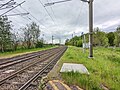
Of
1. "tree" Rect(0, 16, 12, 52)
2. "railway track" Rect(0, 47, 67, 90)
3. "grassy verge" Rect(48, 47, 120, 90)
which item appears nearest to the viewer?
"grassy verge" Rect(48, 47, 120, 90)

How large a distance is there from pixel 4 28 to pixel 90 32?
96.0ft

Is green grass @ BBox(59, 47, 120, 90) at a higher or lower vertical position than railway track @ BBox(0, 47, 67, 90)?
higher

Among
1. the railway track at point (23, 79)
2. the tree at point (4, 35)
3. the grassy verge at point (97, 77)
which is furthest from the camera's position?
the tree at point (4, 35)

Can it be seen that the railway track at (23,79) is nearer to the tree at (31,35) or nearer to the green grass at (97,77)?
the green grass at (97,77)

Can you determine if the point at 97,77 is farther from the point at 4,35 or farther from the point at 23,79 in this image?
the point at 4,35

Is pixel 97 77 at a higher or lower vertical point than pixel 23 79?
higher

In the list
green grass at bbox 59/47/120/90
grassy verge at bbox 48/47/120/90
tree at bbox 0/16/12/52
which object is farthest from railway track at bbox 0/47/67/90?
tree at bbox 0/16/12/52


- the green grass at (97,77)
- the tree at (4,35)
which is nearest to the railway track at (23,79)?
the green grass at (97,77)

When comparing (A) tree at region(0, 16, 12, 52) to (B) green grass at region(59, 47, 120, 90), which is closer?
(B) green grass at region(59, 47, 120, 90)

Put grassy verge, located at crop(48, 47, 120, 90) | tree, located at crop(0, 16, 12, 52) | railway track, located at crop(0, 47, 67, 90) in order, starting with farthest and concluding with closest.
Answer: tree, located at crop(0, 16, 12, 52), railway track, located at crop(0, 47, 67, 90), grassy verge, located at crop(48, 47, 120, 90)

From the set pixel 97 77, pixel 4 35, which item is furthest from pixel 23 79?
pixel 4 35

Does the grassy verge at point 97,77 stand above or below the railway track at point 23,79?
above

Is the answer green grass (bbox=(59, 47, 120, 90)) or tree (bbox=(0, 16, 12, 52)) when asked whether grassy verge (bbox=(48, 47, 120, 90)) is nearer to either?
green grass (bbox=(59, 47, 120, 90))

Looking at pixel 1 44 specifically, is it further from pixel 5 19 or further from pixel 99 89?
pixel 99 89
